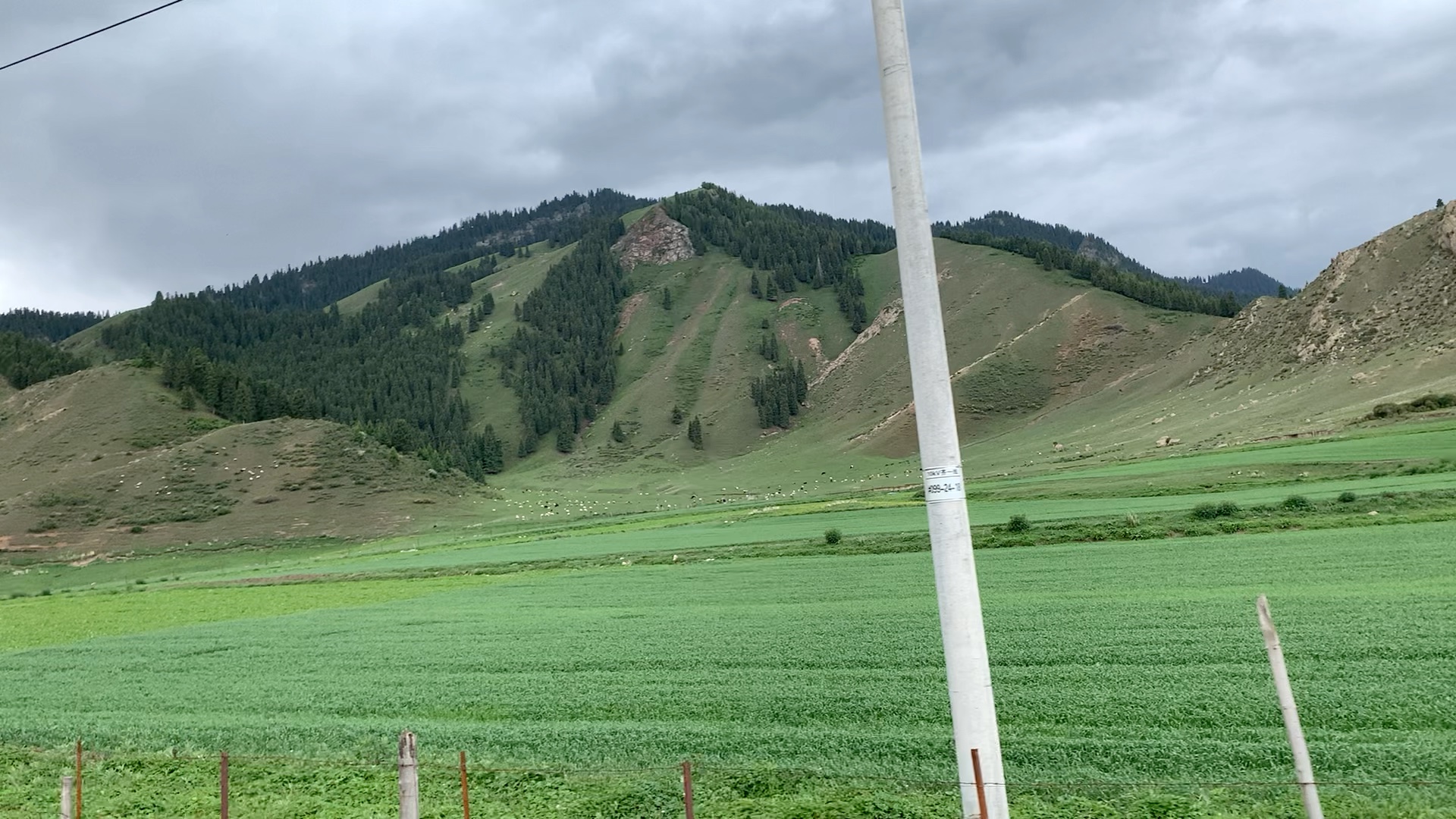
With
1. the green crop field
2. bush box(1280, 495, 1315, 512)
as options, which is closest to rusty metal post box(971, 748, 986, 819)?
the green crop field

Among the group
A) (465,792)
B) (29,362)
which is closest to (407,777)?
(465,792)

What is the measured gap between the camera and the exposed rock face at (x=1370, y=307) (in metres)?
97.6

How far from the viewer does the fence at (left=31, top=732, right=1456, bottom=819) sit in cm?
947

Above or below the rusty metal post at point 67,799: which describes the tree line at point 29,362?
above

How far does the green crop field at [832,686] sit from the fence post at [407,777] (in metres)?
3.90

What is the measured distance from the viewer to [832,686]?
16.4 meters

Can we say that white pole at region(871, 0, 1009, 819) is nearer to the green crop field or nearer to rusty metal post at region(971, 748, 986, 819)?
rusty metal post at region(971, 748, 986, 819)

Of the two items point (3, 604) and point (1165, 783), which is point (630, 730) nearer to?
point (1165, 783)

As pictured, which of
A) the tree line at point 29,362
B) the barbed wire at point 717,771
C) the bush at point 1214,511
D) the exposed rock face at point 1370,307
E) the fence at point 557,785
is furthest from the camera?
the tree line at point 29,362

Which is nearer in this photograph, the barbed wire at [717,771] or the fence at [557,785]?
the fence at [557,785]

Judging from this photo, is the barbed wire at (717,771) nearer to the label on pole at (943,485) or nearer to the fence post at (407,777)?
the fence post at (407,777)

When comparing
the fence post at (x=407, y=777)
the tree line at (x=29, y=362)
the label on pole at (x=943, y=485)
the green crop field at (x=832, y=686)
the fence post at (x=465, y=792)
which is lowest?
the green crop field at (x=832, y=686)

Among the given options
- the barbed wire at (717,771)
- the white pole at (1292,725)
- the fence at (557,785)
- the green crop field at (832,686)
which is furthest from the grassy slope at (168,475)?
the white pole at (1292,725)

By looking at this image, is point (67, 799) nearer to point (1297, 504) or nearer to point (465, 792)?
point (465, 792)
